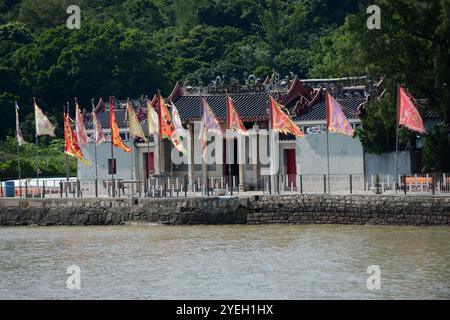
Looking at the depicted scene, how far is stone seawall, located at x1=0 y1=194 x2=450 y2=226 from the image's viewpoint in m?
63.7

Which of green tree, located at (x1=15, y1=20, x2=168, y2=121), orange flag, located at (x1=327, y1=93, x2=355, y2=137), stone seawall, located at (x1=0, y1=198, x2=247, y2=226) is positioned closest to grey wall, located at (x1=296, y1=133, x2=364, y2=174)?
orange flag, located at (x1=327, y1=93, x2=355, y2=137)

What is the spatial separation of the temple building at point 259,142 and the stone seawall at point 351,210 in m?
4.25

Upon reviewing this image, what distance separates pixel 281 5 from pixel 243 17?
3.45 metres

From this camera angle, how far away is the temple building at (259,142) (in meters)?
72.1

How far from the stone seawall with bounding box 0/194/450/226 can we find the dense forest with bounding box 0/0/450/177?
5262mm

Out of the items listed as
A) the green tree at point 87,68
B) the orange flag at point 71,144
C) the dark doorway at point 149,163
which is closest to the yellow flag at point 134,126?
the orange flag at point 71,144

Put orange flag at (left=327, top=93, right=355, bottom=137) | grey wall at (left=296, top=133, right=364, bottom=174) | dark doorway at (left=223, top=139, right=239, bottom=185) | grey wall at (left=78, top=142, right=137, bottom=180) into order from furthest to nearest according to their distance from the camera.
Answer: grey wall at (left=78, top=142, right=137, bottom=180) < dark doorway at (left=223, top=139, right=239, bottom=185) < grey wall at (left=296, top=133, right=364, bottom=174) < orange flag at (left=327, top=93, right=355, bottom=137)

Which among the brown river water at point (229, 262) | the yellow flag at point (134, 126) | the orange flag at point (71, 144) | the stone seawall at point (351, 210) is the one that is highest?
the yellow flag at point (134, 126)

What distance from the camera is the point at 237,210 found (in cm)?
6800

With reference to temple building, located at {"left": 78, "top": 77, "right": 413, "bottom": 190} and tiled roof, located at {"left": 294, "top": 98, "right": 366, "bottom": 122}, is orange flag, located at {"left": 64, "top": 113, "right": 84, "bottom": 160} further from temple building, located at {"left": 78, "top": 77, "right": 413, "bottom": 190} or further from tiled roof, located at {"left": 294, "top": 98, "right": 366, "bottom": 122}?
tiled roof, located at {"left": 294, "top": 98, "right": 366, "bottom": 122}

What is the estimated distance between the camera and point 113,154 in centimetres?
8050

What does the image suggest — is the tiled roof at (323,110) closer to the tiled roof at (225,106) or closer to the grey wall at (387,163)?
the tiled roof at (225,106)

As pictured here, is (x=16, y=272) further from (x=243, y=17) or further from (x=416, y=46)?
(x=243, y=17)
